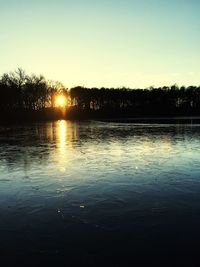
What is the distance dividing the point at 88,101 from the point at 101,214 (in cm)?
13503

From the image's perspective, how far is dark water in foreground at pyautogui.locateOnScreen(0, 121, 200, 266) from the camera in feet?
20.3

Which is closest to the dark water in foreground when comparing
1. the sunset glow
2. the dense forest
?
the dense forest

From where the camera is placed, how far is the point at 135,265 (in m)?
5.74

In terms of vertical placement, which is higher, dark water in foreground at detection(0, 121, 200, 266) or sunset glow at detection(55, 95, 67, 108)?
sunset glow at detection(55, 95, 67, 108)

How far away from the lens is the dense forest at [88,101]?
99.9 meters

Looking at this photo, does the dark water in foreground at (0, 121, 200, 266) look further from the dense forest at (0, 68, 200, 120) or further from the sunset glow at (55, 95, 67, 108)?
the sunset glow at (55, 95, 67, 108)

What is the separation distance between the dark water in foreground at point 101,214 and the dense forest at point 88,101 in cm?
8001

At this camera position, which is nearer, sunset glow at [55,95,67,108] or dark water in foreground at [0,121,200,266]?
dark water in foreground at [0,121,200,266]

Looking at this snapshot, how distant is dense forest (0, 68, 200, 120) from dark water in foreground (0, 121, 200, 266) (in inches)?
3150

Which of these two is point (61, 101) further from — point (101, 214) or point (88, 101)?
point (101, 214)

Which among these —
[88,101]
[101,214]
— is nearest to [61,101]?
[88,101]

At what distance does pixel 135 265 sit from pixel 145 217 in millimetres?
2488

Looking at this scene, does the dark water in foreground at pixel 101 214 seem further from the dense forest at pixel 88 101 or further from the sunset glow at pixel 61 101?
the sunset glow at pixel 61 101

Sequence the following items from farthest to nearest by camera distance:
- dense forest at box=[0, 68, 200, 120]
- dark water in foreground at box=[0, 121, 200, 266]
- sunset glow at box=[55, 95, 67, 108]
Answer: sunset glow at box=[55, 95, 67, 108]
dense forest at box=[0, 68, 200, 120]
dark water in foreground at box=[0, 121, 200, 266]
